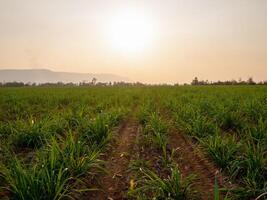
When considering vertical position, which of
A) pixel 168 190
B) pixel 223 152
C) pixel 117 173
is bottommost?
pixel 117 173

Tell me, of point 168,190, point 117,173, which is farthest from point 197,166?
point 168,190

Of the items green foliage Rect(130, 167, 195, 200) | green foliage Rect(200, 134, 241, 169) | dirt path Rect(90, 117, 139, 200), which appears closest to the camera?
green foliage Rect(130, 167, 195, 200)

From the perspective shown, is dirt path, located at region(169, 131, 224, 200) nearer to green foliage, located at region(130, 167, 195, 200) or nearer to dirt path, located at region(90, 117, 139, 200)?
Answer: green foliage, located at region(130, 167, 195, 200)

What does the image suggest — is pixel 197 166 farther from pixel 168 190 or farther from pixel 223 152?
pixel 168 190

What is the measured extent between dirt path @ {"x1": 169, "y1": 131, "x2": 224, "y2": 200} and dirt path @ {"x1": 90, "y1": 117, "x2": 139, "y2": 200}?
96cm

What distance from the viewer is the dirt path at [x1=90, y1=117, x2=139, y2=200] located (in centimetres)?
378

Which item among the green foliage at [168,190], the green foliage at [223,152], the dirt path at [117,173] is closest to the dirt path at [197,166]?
the green foliage at [223,152]

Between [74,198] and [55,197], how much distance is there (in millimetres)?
484

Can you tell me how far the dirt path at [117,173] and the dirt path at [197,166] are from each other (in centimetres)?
96

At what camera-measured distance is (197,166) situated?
15.6 feet

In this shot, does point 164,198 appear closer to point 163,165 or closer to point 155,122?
point 163,165

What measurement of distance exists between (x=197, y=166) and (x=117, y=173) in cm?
139

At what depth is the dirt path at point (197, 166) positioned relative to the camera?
12.7ft

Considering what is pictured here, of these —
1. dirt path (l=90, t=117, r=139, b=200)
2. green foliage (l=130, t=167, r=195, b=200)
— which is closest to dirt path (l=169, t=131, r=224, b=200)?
green foliage (l=130, t=167, r=195, b=200)
